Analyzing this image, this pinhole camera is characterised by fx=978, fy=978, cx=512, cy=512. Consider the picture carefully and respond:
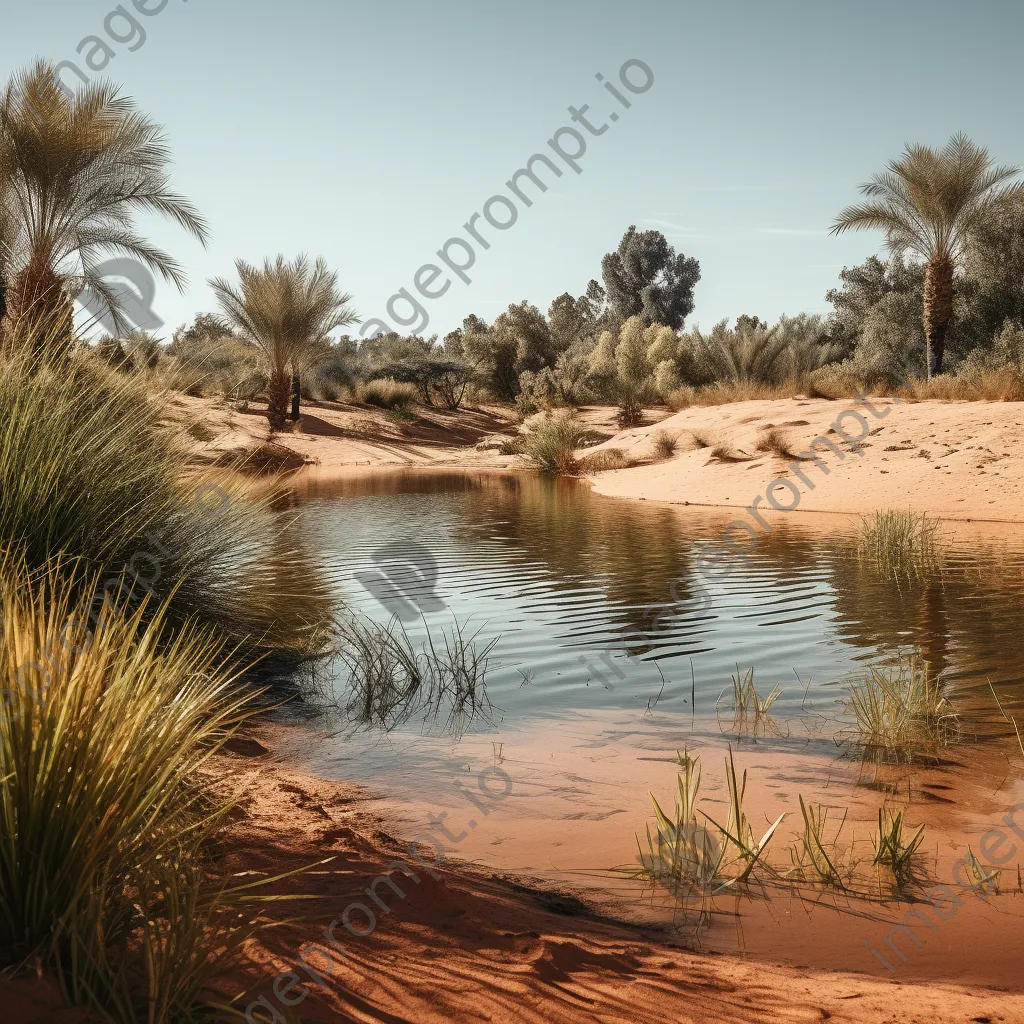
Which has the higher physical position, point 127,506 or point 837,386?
point 837,386

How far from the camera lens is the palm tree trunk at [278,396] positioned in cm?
3522

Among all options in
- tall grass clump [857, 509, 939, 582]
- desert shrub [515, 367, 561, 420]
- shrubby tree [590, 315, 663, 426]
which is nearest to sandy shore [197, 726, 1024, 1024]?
tall grass clump [857, 509, 939, 582]

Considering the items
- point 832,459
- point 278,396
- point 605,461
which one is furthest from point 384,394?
point 832,459

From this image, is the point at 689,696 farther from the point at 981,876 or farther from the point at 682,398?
the point at 682,398

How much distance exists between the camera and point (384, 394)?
150 feet

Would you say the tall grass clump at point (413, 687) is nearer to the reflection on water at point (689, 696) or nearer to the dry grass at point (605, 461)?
the reflection on water at point (689, 696)

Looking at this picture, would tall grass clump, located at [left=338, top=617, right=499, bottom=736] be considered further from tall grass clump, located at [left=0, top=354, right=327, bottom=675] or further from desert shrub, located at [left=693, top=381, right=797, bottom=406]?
desert shrub, located at [left=693, top=381, right=797, bottom=406]

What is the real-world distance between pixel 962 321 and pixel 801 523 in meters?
19.9

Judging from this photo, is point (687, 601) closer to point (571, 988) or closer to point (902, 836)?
point (902, 836)

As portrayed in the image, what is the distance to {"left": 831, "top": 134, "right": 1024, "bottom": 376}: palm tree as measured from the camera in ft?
83.4

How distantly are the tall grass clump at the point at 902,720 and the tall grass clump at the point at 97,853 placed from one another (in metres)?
3.84

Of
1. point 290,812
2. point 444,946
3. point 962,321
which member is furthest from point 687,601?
point 962,321

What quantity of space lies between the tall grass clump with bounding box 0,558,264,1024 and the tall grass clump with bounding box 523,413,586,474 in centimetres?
2724

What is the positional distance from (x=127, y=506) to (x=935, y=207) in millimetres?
24967
